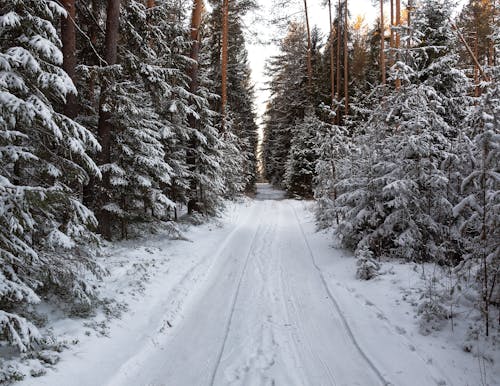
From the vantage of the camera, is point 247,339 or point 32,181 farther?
point 32,181

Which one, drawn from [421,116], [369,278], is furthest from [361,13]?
[369,278]

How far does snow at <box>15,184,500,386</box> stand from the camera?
4219 mm

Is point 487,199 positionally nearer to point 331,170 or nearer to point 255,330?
point 255,330

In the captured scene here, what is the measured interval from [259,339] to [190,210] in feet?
32.8

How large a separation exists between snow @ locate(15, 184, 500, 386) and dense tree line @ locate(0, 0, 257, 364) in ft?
2.93

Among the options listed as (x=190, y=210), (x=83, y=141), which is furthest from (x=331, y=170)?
(x=83, y=141)

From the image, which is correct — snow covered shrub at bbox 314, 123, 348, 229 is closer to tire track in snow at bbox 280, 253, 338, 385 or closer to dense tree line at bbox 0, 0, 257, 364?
dense tree line at bbox 0, 0, 257, 364

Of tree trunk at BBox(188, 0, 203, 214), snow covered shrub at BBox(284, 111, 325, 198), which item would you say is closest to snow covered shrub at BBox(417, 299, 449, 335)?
tree trunk at BBox(188, 0, 203, 214)

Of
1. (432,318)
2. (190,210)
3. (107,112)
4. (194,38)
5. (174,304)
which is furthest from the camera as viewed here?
(190,210)

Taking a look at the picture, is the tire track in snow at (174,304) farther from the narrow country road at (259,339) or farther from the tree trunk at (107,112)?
the tree trunk at (107,112)

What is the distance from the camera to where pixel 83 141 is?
19.4 ft

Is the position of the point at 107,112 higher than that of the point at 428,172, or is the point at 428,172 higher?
the point at 107,112

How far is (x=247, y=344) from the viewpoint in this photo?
502 cm

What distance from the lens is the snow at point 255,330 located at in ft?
13.8
